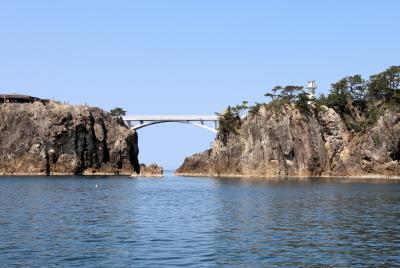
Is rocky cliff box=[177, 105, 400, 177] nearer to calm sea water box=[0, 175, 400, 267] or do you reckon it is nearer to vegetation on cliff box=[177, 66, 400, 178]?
vegetation on cliff box=[177, 66, 400, 178]

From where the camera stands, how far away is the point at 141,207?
69.4 metres

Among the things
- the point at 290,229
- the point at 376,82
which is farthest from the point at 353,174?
the point at 290,229

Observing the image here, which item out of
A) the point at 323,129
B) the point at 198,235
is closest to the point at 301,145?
the point at 323,129

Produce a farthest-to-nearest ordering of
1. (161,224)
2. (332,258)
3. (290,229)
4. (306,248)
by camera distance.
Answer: (161,224) < (290,229) < (306,248) < (332,258)

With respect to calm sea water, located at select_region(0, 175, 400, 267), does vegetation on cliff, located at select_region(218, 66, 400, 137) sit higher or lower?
higher

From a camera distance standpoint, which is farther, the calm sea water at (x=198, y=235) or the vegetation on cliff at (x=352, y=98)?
the vegetation on cliff at (x=352, y=98)

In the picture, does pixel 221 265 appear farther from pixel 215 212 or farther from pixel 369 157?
pixel 369 157

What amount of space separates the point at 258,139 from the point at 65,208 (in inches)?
5072

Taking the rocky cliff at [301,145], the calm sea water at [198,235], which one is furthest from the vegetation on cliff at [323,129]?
the calm sea water at [198,235]

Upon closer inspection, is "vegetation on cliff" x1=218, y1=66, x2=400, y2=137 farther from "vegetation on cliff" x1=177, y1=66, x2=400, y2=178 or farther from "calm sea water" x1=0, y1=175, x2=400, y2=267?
"calm sea water" x1=0, y1=175, x2=400, y2=267

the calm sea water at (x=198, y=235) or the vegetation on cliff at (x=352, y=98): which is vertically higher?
the vegetation on cliff at (x=352, y=98)

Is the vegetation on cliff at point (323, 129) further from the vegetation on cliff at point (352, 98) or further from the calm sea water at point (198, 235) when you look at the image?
the calm sea water at point (198, 235)

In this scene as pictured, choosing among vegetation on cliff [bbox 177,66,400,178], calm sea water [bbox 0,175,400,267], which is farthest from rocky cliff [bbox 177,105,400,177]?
calm sea water [bbox 0,175,400,267]

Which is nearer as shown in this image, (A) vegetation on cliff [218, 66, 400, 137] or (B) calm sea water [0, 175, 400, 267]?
(B) calm sea water [0, 175, 400, 267]
